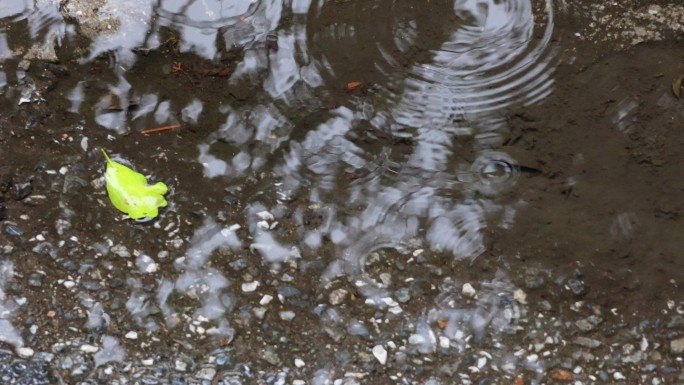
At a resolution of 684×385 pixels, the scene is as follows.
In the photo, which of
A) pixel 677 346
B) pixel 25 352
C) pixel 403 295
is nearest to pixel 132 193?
pixel 25 352

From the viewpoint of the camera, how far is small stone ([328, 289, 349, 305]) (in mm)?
2943

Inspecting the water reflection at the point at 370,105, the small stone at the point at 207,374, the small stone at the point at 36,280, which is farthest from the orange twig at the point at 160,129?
the small stone at the point at 207,374

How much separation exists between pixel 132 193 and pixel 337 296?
1026 mm

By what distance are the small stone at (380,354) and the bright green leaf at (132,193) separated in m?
1.15

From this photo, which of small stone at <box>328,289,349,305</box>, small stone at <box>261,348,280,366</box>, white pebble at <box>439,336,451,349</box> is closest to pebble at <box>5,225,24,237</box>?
small stone at <box>261,348,280,366</box>

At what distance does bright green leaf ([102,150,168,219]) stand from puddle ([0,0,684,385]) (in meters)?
0.05

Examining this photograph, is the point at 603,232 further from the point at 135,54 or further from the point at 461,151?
the point at 135,54

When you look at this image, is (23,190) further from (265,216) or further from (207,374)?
(207,374)

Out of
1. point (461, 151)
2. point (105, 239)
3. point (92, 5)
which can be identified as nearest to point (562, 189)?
point (461, 151)

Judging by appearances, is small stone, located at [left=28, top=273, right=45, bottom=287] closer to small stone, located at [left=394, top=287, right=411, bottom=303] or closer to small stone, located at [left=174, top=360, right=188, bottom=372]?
small stone, located at [left=174, top=360, right=188, bottom=372]

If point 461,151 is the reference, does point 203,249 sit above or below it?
below

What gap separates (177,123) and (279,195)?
2.07 feet

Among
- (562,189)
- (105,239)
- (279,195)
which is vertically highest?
(562,189)

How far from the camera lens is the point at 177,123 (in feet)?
10.9
